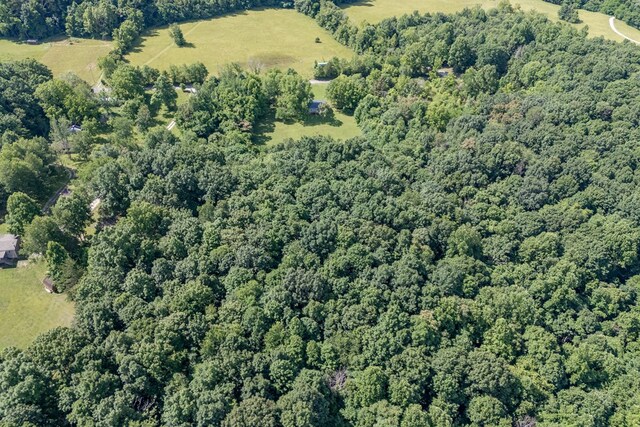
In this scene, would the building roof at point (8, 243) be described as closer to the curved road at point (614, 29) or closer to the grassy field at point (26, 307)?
the grassy field at point (26, 307)

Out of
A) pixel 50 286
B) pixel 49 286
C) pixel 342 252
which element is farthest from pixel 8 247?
pixel 342 252

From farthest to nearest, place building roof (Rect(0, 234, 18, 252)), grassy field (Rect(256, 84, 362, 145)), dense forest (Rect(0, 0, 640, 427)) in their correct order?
grassy field (Rect(256, 84, 362, 145)) → building roof (Rect(0, 234, 18, 252)) → dense forest (Rect(0, 0, 640, 427))

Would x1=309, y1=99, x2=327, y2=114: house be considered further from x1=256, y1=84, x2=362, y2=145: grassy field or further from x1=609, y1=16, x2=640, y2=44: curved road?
x1=609, y1=16, x2=640, y2=44: curved road

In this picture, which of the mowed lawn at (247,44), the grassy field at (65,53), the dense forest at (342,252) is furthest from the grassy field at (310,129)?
the grassy field at (65,53)

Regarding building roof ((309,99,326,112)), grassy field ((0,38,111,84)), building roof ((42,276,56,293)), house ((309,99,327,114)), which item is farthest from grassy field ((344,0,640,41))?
building roof ((42,276,56,293))

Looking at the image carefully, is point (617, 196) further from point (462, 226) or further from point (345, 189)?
point (345, 189)
